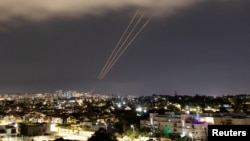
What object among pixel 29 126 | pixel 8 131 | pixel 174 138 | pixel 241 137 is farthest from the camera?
pixel 29 126

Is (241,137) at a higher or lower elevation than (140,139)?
higher

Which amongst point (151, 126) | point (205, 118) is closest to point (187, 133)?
point (205, 118)

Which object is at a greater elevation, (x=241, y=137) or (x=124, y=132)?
(x=241, y=137)

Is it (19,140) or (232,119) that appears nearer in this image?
(19,140)

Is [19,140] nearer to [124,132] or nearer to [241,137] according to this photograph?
[124,132]

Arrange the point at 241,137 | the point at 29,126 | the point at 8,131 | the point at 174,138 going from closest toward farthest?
1. the point at 241,137
2. the point at 174,138
3. the point at 8,131
4. the point at 29,126

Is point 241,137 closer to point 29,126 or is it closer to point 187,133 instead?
point 187,133

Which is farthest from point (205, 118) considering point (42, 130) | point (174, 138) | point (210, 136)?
point (210, 136)

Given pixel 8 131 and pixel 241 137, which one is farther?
pixel 8 131
